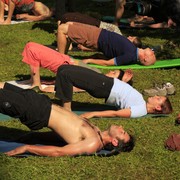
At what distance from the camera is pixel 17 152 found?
562 cm

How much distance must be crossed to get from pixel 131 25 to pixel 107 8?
115 inches

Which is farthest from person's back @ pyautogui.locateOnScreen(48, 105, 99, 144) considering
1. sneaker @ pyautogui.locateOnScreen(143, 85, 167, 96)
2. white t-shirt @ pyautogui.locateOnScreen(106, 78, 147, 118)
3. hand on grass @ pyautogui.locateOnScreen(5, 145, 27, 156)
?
sneaker @ pyautogui.locateOnScreen(143, 85, 167, 96)

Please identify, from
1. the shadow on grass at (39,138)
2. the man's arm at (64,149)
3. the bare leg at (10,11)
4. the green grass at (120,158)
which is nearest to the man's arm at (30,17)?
the bare leg at (10,11)

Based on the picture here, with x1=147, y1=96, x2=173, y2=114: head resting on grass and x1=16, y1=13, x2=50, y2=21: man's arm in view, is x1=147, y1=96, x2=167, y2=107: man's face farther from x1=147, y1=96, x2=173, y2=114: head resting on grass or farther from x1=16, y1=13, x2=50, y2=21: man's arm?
x1=16, y1=13, x2=50, y2=21: man's arm

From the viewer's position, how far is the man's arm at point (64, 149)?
5.56 metres

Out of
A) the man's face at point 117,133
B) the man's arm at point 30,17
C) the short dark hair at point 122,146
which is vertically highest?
the man's face at point 117,133

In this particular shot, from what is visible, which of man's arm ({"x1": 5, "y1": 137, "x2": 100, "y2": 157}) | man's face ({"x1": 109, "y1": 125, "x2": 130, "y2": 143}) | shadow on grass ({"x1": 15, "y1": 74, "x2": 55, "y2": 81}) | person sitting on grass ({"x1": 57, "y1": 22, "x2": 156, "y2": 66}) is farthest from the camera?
person sitting on grass ({"x1": 57, "y1": 22, "x2": 156, "y2": 66})

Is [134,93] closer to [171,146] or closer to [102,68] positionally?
[171,146]

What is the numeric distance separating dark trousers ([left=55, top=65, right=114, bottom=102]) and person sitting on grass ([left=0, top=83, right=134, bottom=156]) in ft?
3.10

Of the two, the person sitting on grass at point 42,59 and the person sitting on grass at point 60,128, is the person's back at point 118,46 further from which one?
the person sitting on grass at point 60,128

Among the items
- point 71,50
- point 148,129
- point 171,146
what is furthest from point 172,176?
point 71,50

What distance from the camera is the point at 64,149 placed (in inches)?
220

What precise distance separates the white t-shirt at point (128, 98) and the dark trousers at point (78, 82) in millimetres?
77

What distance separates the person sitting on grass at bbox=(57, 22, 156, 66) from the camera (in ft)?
30.3
